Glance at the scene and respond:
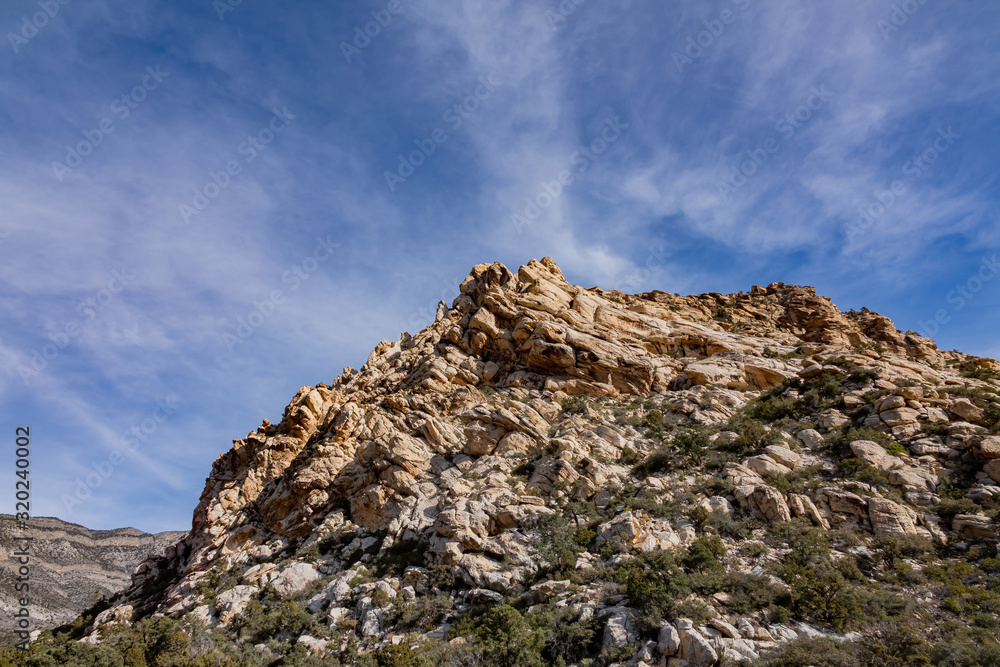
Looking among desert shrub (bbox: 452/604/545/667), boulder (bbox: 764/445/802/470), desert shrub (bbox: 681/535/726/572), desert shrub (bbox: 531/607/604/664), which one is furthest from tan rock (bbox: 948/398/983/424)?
desert shrub (bbox: 452/604/545/667)

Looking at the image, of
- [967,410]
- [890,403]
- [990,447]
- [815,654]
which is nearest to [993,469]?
[990,447]

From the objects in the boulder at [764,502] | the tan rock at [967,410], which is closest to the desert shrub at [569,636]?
the boulder at [764,502]

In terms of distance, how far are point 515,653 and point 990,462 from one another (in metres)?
21.2

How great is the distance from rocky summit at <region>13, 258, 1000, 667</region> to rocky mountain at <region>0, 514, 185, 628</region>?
103 feet

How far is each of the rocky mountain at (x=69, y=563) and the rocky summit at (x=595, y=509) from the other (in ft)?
103

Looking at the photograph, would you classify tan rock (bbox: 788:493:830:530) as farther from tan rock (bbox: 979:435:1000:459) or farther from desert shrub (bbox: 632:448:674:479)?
tan rock (bbox: 979:435:1000:459)

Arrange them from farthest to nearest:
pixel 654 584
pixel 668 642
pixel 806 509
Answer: pixel 806 509, pixel 654 584, pixel 668 642

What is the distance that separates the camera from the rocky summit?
54.3 feet

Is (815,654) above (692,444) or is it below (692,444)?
below

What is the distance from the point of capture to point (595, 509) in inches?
922

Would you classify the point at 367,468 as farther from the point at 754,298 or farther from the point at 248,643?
the point at 754,298

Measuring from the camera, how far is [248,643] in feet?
68.5

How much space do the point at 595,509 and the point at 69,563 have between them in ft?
304

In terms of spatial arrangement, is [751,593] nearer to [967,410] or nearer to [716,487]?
[716,487]
